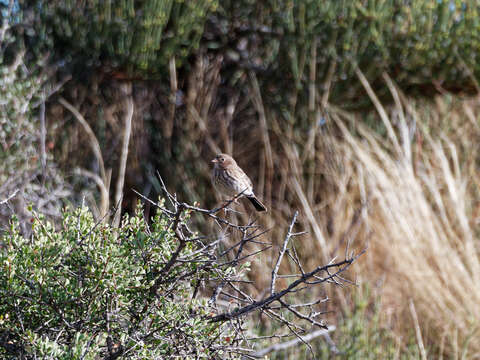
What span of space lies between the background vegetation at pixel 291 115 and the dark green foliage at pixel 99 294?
2.52 meters

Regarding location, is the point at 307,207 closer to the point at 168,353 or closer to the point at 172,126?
the point at 172,126

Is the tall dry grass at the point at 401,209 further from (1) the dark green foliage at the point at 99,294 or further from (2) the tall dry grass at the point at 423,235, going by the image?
(1) the dark green foliage at the point at 99,294

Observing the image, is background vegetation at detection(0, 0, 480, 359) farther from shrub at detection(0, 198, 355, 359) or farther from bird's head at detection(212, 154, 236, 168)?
shrub at detection(0, 198, 355, 359)

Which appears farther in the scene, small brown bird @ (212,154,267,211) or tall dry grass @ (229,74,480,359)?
tall dry grass @ (229,74,480,359)

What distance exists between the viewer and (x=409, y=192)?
482 cm

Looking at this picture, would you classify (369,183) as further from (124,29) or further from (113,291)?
(113,291)

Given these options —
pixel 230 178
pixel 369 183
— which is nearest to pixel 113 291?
pixel 230 178

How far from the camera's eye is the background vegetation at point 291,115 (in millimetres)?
4699

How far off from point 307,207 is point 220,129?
4.05ft

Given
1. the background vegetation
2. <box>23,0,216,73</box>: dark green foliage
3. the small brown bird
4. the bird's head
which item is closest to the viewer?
the small brown bird

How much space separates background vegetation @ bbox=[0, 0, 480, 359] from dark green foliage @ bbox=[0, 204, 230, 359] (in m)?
2.52

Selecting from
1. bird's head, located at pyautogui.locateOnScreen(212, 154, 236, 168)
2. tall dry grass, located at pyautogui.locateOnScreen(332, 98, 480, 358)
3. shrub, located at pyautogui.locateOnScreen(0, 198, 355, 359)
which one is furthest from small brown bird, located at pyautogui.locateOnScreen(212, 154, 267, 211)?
shrub, located at pyautogui.locateOnScreen(0, 198, 355, 359)

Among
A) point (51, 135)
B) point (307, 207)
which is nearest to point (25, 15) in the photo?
point (51, 135)

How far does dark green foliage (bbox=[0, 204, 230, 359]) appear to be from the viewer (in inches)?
71.9
